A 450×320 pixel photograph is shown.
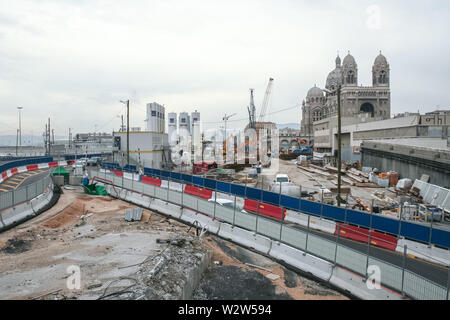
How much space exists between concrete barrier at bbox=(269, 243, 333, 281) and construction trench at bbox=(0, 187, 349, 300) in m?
0.35

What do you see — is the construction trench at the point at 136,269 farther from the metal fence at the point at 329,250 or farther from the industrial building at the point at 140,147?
the industrial building at the point at 140,147

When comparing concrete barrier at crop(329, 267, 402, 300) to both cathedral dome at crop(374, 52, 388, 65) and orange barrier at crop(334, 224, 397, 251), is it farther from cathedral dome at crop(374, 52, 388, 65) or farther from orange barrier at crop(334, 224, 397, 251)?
cathedral dome at crop(374, 52, 388, 65)

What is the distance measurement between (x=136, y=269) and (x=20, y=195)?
12531mm

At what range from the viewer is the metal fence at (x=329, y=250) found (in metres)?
8.43

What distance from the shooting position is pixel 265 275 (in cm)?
1101

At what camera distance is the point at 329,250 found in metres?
10.9

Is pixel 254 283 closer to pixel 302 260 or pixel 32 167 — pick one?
pixel 302 260

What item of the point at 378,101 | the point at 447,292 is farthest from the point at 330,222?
the point at 378,101

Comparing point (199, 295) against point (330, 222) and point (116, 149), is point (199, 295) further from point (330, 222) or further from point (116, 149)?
point (116, 149)

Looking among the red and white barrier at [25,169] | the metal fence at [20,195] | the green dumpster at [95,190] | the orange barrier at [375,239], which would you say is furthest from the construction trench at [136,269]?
the red and white barrier at [25,169]

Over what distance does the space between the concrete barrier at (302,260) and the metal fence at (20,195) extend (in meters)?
14.8

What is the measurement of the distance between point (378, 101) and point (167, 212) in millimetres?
135025

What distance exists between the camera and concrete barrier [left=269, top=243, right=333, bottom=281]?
10.8 metres

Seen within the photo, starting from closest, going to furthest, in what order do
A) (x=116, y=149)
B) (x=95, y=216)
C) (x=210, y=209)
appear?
1. (x=210, y=209)
2. (x=95, y=216)
3. (x=116, y=149)
